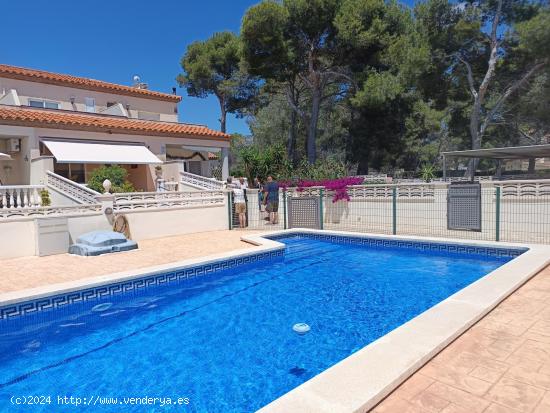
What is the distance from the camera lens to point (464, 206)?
13484 mm

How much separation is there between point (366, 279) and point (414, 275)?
132 cm

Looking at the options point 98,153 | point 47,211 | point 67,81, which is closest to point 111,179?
point 98,153

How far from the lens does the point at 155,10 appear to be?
26.1m

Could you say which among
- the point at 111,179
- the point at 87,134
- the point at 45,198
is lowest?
the point at 45,198

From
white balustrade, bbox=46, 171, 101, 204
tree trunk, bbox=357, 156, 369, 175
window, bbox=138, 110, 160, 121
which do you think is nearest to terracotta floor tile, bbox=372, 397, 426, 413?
white balustrade, bbox=46, 171, 101, 204

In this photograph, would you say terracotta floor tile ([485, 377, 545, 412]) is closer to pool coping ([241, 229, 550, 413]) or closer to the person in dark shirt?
pool coping ([241, 229, 550, 413])

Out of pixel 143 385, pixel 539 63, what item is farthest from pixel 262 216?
pixel 539 63

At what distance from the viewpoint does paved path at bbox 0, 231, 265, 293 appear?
8.77 metres

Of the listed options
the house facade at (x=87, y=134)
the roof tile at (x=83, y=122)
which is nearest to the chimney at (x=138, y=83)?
the house facade at (x=87, y=134)

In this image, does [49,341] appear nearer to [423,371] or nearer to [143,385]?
[143,385]

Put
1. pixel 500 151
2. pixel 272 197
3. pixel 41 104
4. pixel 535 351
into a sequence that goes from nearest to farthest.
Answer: pixel 535 351 → pixel 272 197 → pixel 500 151 → pixel 41 104

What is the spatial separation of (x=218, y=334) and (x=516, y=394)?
4.39m

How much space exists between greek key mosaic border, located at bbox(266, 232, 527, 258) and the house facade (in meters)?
10.7

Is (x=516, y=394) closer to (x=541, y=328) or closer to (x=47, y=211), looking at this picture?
(x=541, y=328)
